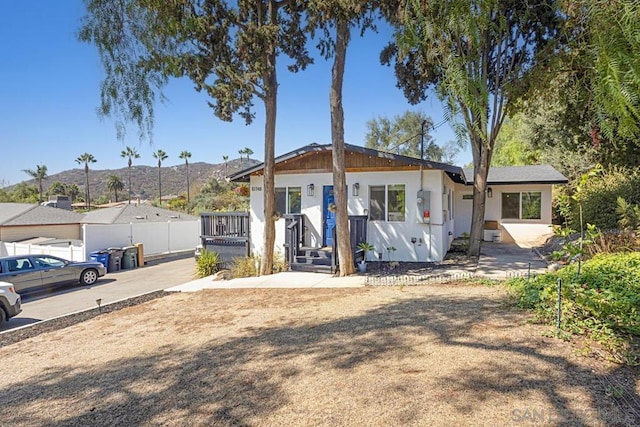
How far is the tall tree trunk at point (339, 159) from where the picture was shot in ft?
29.8

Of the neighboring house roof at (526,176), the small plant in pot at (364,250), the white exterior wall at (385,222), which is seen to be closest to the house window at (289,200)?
the white exterior wall at (385,222)

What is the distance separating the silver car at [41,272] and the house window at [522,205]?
15.8 m

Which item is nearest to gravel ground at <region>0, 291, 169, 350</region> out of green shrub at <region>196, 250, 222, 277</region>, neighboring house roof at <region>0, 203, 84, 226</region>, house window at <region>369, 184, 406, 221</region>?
green shrub at <region>196, 250, 222, 277</region>

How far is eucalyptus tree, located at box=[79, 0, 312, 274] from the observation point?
2811 mm

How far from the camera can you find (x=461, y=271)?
9055 mm

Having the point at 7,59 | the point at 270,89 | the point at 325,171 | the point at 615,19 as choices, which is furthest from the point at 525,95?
the point at 7,59

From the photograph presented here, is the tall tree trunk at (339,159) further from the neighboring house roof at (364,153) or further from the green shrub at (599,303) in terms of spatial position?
the green shrub at (599,303)

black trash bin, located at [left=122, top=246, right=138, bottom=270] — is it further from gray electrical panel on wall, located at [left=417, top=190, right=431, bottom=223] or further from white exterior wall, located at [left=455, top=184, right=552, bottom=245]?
white exterior wall, located at [left=455, top=184, right=552, bottom=245]

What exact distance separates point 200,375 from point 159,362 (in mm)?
813

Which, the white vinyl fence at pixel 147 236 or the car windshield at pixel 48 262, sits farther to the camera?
the white vinyl fence at pixel 147 236

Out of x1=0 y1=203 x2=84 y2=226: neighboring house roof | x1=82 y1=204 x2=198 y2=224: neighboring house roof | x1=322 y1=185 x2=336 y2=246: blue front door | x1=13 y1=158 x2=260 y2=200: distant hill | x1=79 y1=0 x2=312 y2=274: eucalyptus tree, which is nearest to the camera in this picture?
x1=79 y1=0 x2=312 y2=274: eucalyptus tree

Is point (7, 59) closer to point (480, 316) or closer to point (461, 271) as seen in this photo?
point (480, 316)

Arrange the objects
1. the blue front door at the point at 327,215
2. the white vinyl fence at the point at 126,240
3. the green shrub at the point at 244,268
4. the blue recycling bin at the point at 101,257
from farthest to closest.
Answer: the white vinyl fence at the point at 126,240
the blue recycling bin at the point at 101,257
the blue front door at the point at 327,215
the green shrub at the point at 244,268

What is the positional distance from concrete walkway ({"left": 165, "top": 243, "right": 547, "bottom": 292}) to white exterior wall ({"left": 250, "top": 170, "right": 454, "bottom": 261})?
4.63 ft
